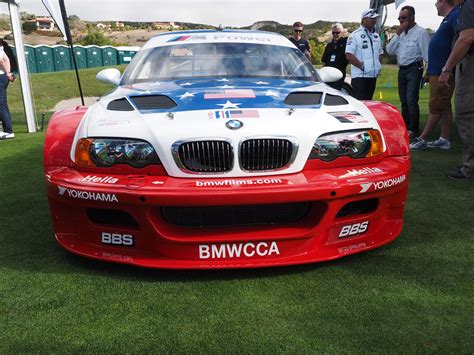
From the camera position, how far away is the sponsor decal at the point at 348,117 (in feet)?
8.13

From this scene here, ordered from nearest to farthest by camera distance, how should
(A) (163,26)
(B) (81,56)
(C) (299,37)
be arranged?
1. (C) (299,37)
2. (B) (81,56)
3. (A) (163,26)

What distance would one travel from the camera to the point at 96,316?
1953 mm

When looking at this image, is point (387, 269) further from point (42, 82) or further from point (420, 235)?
point (42, 82)

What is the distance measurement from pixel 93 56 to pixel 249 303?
116 feet

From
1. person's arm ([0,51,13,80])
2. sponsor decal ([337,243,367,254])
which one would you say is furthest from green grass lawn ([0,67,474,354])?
person's arm ([0,51,13,80])

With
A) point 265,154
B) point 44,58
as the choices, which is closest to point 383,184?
point 265,154

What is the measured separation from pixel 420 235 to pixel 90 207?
200 cm

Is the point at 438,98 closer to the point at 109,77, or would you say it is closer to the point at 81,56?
the point at 109,77

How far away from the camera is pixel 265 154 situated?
7.55 ft

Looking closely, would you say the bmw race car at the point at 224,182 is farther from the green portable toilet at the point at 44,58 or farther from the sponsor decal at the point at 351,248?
the green portable toilet at the point at 44,58

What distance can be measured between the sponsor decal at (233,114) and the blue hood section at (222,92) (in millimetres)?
54

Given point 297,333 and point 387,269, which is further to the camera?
point 387,269

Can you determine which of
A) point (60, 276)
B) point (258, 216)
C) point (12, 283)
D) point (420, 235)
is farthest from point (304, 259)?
point (12, 283)

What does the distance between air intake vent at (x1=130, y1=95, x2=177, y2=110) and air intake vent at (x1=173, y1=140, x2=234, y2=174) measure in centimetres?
38
